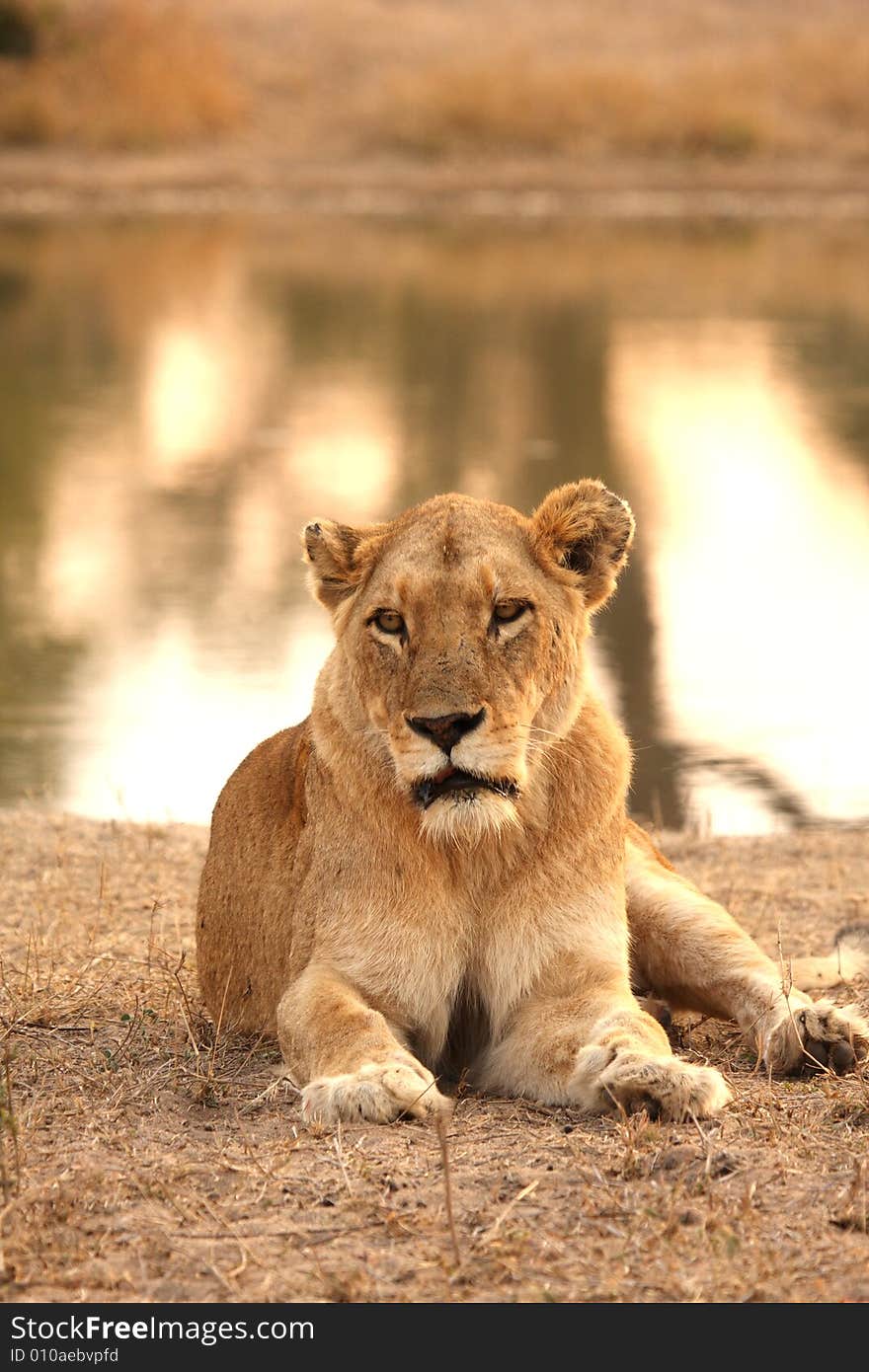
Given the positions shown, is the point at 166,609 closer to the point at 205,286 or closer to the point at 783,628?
the point at 783,628

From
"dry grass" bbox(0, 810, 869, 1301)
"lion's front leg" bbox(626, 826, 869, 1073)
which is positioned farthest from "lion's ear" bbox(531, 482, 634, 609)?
"dry grass" bbox(0, 810, 869, 1301)

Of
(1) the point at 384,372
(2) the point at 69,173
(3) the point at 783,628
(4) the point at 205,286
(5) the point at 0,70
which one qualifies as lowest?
(3) the point at 783,628

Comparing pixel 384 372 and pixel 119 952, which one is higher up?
pixel 384 372

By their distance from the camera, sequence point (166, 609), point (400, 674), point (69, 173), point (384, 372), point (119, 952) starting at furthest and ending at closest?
point (69, 173), point (384, 372), point (166, 609), point (119, 952), point (400, 674)

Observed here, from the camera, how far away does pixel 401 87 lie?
146 feet

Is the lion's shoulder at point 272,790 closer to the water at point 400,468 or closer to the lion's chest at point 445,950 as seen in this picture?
the lion's chest at point 445,950

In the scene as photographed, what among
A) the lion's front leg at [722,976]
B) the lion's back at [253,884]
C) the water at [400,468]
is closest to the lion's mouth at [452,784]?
the lion's back at [253,884]

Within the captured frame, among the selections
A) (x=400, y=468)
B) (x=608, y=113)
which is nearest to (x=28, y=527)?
(x=400, y=468)

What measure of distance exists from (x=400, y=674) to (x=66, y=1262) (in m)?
1.39

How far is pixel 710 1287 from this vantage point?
341 centimetres

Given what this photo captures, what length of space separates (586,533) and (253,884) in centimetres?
121

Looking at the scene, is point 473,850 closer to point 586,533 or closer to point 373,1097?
point 373,1097

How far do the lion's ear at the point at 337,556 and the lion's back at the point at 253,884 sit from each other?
Result: 0.47 meters

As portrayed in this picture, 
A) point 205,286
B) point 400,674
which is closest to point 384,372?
point 205,286
